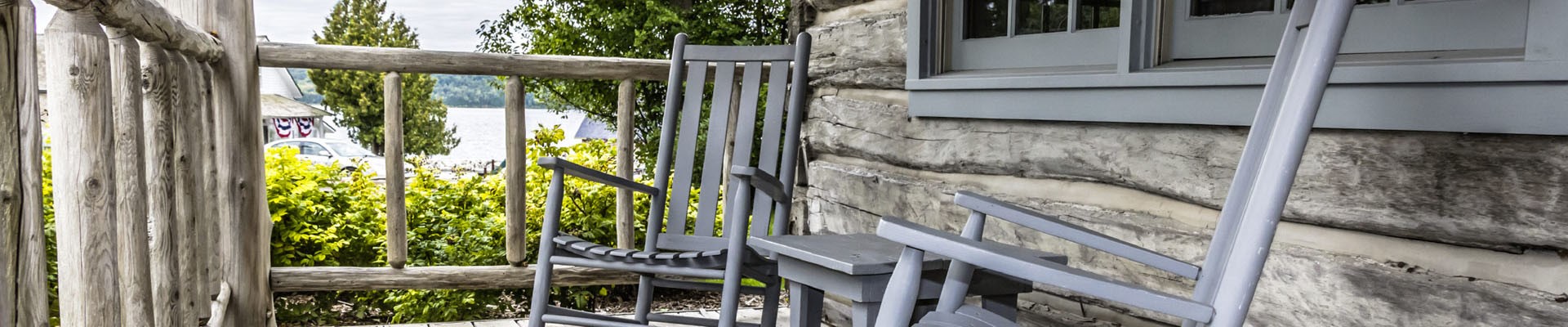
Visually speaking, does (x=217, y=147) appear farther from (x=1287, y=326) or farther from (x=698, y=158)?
(x=698, y=158)

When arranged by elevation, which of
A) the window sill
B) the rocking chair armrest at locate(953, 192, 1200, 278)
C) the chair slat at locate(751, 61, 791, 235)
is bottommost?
the rocking chair armrest at locate(953, 192, 1200, 278)

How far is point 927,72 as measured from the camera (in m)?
2.12

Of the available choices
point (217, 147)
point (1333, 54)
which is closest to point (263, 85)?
point (217, 147)

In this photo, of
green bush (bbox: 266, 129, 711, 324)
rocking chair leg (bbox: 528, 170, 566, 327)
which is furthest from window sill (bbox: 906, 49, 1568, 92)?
green bush (bbox: 266, 129, 711, 324)

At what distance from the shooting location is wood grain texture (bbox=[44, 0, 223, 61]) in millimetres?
1304

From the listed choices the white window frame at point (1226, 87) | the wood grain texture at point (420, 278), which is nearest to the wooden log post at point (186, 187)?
the wood grain texture at point (420, 278)

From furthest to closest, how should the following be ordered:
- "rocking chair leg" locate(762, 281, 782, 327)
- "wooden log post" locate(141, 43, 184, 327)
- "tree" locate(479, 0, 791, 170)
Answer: "tree" locate(479, 0, 791, 170)
"rocking chair leg" locate(762, 281, 782, 327)
"wooden log post" locate(141, 43, 184, 327)

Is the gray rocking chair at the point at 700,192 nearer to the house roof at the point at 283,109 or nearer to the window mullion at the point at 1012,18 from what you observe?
the window mullion at the point at 1012,18

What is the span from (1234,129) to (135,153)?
1.61 m

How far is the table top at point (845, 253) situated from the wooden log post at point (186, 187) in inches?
42.7

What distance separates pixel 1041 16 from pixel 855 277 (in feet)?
2.53

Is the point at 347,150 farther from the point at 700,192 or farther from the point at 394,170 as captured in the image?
the point at 700,192

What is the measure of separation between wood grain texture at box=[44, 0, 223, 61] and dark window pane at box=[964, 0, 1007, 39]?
144cm

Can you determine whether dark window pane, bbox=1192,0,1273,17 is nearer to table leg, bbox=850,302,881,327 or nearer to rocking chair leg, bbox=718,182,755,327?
table leg, bbox=850,302,881,327
